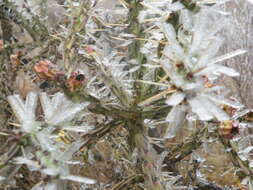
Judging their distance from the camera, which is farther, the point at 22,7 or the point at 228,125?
the point at 22,7

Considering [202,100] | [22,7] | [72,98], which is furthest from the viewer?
[22,7]

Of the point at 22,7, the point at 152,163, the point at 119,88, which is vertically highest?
the point at 22,7

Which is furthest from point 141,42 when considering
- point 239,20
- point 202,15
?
point 239,20

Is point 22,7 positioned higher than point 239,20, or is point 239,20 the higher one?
point 22,7

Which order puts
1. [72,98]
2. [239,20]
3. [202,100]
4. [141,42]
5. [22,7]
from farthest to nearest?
[239,20] < [22,7] < [141,42] < [72,98] < [202,100]

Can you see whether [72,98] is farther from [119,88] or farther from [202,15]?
[202,15]

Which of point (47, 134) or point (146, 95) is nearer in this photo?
point (47, 134)

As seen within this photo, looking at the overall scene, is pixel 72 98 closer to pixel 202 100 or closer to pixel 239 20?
pixel 202 100
